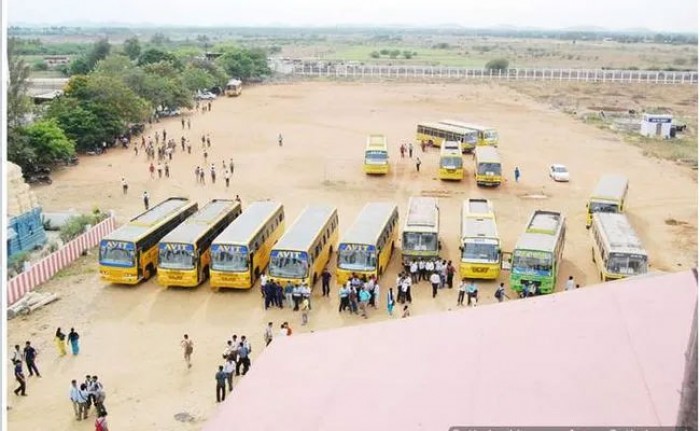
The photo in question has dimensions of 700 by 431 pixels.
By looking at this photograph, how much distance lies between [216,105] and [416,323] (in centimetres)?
6546

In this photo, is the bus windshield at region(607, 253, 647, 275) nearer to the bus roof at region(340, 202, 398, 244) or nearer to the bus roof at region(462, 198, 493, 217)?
the bus roof at region(462, 198, 493, 217)

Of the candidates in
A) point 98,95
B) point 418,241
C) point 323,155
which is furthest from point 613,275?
point 98,95

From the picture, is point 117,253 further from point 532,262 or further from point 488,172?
point 488,172

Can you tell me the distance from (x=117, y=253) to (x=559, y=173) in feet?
84.9

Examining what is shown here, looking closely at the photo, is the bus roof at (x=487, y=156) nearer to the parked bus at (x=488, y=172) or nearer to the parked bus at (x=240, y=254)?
the parked bus at (x=488, y=172)

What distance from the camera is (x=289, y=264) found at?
72.7 feet

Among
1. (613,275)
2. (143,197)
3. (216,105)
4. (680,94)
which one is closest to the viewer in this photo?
(613,275)

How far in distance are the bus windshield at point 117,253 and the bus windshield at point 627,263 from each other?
50.3 ft

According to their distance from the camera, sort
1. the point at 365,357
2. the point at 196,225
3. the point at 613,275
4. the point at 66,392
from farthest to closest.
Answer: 1. the point at 196,225
2. the point at 613,275
3. the point at 66,392
4. the point at 365,357

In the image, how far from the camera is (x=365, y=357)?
387 inches

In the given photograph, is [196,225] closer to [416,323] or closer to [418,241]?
[418,241]

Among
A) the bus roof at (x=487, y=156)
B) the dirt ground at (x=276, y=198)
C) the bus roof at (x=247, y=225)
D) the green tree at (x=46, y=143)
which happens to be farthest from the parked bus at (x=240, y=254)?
the green tree at (x=46, y=143)

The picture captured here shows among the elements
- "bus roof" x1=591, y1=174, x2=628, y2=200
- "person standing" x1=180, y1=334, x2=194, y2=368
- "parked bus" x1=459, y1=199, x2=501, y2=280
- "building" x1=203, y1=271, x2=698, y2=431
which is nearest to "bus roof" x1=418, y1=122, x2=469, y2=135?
"bus roof" x1=591, y1=174, x2=628, y2=200

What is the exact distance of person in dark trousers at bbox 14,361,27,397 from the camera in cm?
1678
